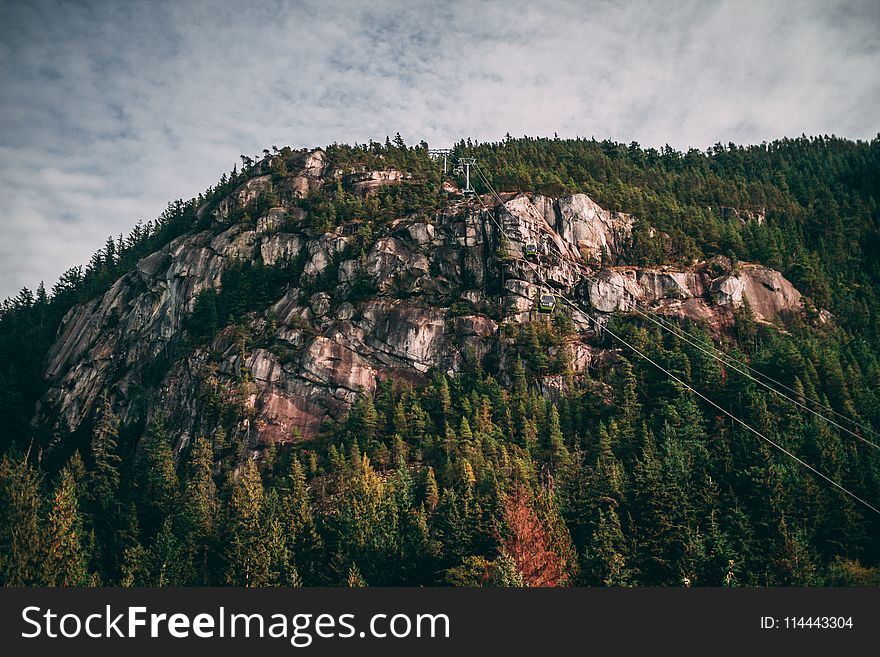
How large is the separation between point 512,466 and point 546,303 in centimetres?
3384

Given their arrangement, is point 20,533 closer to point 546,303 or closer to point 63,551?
point 63,551

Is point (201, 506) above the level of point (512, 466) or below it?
below

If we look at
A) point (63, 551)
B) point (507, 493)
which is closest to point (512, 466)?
point (507, 493)

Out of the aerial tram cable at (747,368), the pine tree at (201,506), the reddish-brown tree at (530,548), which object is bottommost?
the reddish-brown tree at (530,548)

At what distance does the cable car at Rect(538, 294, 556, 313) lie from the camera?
93.8 meters

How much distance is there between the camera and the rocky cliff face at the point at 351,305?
296ft

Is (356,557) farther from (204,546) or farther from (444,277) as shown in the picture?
(444,277)

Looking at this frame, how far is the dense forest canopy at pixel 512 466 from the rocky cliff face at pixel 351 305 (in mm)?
3178

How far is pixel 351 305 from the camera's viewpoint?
97.1m

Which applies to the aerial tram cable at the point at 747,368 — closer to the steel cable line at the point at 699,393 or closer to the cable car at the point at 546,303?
the steel cable line at the point at 699,393

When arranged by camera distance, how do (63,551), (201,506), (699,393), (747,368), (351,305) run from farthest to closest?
1. (351,305)
2. (747,368)
3. (699,393)
4. (201,506)
5. (63,551)

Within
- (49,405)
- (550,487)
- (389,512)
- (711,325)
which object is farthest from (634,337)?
(49,405)

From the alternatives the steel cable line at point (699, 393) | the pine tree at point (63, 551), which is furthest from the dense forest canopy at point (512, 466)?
the steel cable line at point (699, 393)

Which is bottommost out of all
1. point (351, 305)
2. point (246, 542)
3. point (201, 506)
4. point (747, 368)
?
point (246, 542)
